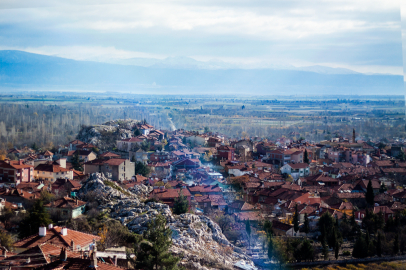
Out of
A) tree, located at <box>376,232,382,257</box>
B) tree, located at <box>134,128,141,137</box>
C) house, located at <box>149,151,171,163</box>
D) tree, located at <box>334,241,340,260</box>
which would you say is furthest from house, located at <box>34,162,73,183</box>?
tree, located at <box>376,232,382,257</box>

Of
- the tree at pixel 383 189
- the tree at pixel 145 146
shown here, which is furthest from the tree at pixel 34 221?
the tree at pixel 145 146

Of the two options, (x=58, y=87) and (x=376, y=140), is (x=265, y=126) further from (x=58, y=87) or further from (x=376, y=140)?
(x=58, y=87)

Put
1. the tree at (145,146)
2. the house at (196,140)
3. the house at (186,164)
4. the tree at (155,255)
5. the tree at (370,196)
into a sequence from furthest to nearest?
the house at (196,140) → the tree at (145,146) → the house at (186,164) → the tree at (370,196) → the tree at (155,255)

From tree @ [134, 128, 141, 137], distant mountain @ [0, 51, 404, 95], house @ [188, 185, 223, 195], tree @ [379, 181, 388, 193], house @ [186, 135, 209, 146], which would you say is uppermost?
distant mountain @ [0, 51, 404, 95]

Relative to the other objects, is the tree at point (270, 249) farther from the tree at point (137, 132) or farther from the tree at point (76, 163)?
the tree at point (137, 132)

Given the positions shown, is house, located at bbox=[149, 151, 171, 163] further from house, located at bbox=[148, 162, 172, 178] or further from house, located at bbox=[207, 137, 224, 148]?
house, located at bbox=[207, 137, 224, 148]

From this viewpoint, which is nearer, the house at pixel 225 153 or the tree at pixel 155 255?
the tree at pixel 155 255
